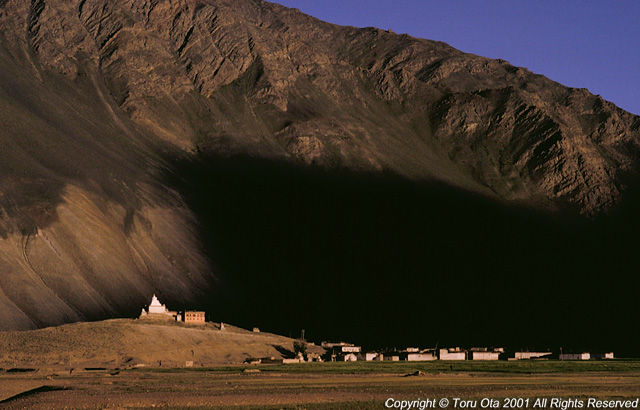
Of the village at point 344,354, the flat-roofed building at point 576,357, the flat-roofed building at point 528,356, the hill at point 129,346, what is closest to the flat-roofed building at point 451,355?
the village at point 344,354

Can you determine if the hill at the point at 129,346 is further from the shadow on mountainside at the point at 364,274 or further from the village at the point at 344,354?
the shadow on mountainside at the point at 364,274

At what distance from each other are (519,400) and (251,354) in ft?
193

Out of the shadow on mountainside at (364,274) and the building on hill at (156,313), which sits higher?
the shadow on mountainside at (364,274)

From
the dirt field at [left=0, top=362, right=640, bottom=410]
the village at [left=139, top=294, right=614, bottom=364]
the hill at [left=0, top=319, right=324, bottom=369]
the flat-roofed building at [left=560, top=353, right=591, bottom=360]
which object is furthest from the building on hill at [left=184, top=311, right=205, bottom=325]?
the flat-roofed building at [left=560, top=353, right=591, bottom=360]

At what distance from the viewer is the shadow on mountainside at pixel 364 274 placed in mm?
161875

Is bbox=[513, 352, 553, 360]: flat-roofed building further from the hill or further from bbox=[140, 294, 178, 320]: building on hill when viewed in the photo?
bbox=[140, 294, 178, 320]: building on hill

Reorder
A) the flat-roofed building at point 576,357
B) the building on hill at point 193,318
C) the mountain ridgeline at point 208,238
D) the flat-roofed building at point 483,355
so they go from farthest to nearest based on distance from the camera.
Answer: the mountain ridgeline at point 208,238
the flat-roofed building at point 576,357
the flat-roofed building at point 483,355
the building on hill at point 193,318

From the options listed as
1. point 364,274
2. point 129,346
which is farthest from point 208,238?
point 129,346

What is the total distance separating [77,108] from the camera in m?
178

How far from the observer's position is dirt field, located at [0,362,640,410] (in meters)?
51.8

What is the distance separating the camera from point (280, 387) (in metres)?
62.5

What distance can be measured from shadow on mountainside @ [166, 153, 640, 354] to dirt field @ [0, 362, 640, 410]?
70.8m

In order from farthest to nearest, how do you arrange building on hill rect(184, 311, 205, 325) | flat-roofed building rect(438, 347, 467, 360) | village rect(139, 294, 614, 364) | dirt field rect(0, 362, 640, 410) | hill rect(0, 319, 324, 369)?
flat-roofed building rect(438, 347, 467, 360), building on hill rect(184, 311, 205, 325), village rect(139, 294, 614, 364), hill rect(0, 319, 324, 369), dirt field rect(0, 362, 640, 410)

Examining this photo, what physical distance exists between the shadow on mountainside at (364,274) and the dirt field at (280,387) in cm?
7076
